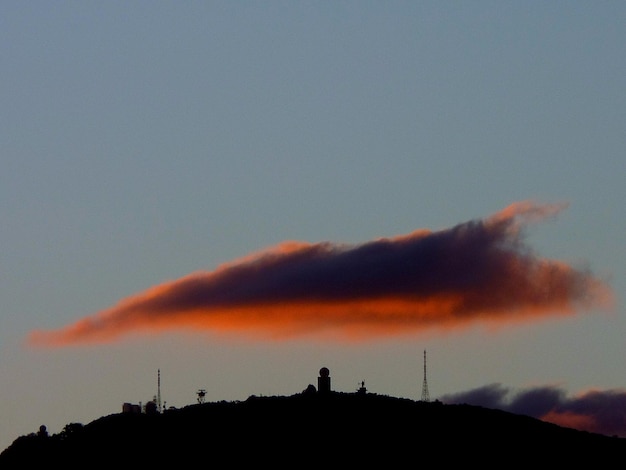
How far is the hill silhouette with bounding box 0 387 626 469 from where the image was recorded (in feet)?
549

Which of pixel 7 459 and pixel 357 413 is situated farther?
pixel 7 459

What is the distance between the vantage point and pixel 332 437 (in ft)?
552

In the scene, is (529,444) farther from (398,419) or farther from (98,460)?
(98,460)

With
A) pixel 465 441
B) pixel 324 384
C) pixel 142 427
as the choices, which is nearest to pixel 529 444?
pixel 465 441

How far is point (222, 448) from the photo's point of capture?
16912 centimetres

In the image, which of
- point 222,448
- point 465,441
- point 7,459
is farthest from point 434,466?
point 7,459

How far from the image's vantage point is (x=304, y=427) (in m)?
170

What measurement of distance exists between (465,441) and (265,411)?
14707 millimetres

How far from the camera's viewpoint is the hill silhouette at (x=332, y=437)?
6590 inches

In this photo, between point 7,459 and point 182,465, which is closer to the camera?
point 182,465

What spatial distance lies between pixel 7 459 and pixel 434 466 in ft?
118

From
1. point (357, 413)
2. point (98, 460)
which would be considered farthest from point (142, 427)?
point (357, 413)

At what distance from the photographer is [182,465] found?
549 ft

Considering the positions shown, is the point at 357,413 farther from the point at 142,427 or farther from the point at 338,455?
the point at 142,427
